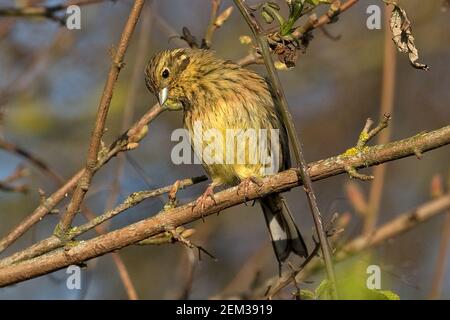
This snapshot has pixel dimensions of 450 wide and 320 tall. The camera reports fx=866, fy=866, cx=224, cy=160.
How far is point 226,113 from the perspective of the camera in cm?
472

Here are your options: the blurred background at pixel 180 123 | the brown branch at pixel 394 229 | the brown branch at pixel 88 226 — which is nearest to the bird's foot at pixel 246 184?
the brown branch at pixel 88 226

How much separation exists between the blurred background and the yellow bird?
155 cm

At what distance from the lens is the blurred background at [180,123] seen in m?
6.86

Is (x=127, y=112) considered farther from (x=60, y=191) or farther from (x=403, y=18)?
(x=403, y=18)

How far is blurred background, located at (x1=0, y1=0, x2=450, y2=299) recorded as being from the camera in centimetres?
686

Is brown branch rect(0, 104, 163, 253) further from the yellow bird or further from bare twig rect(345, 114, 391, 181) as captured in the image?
bare twig rect(345, 114, 391, 181)

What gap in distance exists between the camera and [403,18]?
10.2ft

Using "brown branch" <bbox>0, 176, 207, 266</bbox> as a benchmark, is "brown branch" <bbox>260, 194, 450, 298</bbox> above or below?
above

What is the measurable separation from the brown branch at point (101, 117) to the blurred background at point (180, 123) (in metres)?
2.68

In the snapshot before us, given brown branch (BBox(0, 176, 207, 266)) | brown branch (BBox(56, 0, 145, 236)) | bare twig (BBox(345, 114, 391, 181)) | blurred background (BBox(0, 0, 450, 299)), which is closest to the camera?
bare twig (BBox(345, 114, 391, 181))

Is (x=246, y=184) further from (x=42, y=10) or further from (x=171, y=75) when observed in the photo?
(x=42, y=10)

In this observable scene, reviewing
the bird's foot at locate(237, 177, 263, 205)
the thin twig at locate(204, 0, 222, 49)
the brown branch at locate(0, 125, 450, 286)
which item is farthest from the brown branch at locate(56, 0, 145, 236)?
the thin twig at locate(204, 0, 222, 49)

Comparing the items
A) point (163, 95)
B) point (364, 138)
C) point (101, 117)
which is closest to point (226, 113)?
point (163, 95)

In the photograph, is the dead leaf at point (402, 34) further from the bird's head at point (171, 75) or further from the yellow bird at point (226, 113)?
the bird's head at point (171, 75)
